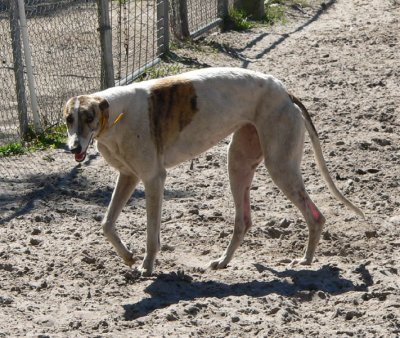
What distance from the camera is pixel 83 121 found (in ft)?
20.3

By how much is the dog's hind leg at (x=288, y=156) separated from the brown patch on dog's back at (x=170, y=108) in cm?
52

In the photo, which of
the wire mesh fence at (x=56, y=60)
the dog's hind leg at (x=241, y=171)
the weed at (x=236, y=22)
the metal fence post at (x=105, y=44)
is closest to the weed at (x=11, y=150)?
the wire mesh fence at (x=56, y=60)

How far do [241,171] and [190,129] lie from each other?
562mm

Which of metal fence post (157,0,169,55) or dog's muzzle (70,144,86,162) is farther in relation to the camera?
metal fence post (157,0,169,55)

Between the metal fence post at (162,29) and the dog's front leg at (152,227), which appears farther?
the metal fence post at (162,29)

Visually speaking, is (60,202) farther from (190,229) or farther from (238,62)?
(238,62)

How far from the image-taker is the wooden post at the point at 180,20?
13.8 metres

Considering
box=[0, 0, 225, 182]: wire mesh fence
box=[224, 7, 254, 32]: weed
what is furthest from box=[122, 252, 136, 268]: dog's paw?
box=[224, 7, 254, 32]: weed

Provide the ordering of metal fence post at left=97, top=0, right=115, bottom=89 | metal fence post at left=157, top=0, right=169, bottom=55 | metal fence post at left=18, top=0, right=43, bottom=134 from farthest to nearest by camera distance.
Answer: metal fence post at left=157, top=0, right=169, bottom=55 → metal fence post at left=97, top=0, right=115, bottom=89 → metal fence post at left=18, top=0, right=43, bottom=134

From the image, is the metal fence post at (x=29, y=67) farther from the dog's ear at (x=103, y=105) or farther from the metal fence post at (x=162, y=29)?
the dog's ear at (x=103, y=105)

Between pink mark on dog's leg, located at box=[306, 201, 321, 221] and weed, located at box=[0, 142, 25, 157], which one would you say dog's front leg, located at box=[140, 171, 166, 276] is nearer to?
pink mark on dog's leg, located at box=[306, 201, 321, 221]

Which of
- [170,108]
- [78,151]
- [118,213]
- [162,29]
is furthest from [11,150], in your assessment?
[162,29]

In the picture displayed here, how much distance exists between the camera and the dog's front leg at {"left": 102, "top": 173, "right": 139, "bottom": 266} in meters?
6.65

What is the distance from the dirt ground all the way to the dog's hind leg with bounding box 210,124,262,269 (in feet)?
0.58
